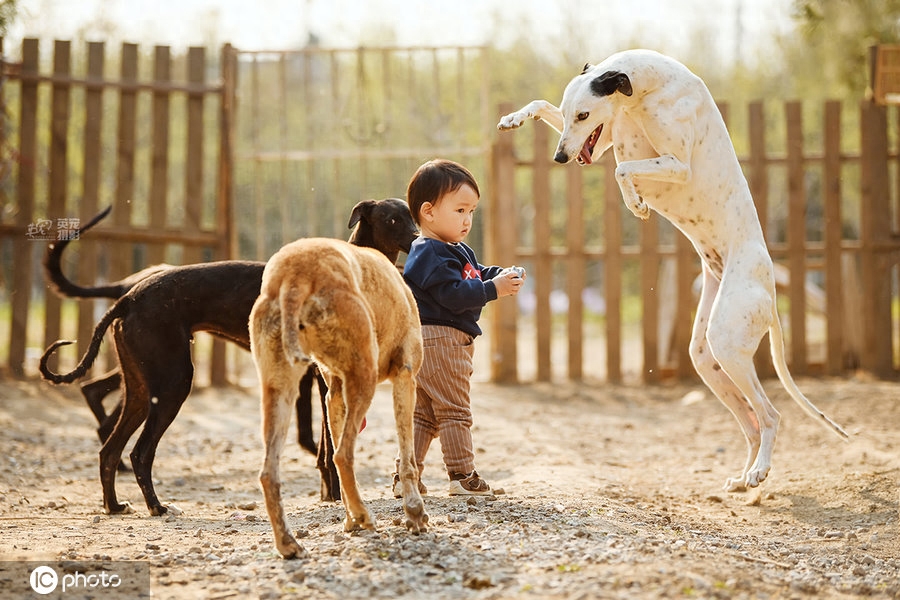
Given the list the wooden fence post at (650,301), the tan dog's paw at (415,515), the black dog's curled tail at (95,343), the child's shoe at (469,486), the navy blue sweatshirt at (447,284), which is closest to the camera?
the tan dog's paw at (415,515)

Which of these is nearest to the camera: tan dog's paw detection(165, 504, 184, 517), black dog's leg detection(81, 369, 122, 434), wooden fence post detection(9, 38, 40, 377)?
tan dog's paw detection(165, 504, 184, 517)

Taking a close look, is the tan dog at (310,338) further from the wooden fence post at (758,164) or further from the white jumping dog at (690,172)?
the wooden fence post at (758,164)

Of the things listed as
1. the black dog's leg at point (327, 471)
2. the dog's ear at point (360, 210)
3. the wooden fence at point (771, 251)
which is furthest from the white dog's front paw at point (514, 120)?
the wooden fence at point (771, 251)

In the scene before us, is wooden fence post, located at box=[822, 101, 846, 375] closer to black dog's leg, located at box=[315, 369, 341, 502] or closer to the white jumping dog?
the white jumping dog

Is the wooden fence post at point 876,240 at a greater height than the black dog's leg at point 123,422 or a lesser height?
greater

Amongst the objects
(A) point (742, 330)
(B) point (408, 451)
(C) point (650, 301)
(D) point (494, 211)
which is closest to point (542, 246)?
(D) point (494, 211)

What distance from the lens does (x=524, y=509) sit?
421 cm

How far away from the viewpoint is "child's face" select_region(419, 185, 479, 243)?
443 cm

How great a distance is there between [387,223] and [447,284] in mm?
766

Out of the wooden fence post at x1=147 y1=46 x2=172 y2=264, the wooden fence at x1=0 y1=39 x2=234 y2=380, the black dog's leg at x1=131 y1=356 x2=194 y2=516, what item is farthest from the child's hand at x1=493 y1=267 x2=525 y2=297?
the wooden fence post at x1=147 y1=46 x2=172 y2=264

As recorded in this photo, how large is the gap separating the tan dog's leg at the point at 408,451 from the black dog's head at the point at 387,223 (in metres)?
1.37

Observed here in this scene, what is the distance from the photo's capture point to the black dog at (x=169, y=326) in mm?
4941

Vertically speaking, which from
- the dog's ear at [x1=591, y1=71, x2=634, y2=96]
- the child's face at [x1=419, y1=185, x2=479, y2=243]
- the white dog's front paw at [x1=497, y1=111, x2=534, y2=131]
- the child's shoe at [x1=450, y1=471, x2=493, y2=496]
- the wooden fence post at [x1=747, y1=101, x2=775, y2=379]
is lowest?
the child's shoe at [x1=450, y1=471, x2=493, y2=496]

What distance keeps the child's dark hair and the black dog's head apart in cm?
40
